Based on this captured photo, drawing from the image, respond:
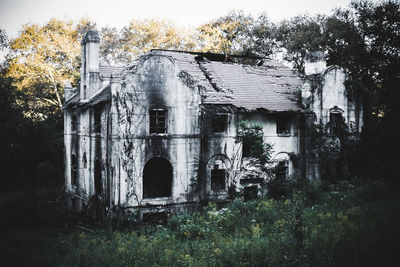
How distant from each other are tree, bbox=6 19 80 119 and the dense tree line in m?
0.09

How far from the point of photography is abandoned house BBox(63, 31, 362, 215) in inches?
674

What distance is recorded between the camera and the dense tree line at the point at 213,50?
71.3 ft

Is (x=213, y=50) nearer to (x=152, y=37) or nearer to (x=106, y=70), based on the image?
(x=152, y=37)

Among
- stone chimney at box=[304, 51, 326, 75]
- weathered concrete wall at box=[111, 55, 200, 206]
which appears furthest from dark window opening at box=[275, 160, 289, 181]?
stone chimney at box=[304, 51, 326, 75]

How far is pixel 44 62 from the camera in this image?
3089cm

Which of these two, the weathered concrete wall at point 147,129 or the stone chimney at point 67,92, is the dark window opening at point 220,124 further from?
the stone chimney at point 67,92

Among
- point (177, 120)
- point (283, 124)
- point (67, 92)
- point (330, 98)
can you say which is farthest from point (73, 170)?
point (330, 98)

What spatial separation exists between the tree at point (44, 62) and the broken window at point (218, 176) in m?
20.2

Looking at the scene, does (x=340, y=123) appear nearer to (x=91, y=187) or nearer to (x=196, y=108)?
(x=196, y=108)

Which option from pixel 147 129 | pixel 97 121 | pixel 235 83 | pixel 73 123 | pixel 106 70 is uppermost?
pixel 106 70

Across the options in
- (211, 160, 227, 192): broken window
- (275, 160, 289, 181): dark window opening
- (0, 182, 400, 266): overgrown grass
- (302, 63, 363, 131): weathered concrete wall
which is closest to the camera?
(0, 182, 400, 266): overgrown grass

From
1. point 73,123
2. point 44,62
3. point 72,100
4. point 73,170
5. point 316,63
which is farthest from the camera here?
point 44,62

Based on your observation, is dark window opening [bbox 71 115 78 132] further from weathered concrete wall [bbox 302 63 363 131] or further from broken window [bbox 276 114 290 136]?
weathered concrete wall [bbox 302 63 363 131]

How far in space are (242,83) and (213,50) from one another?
1409 centimetres
